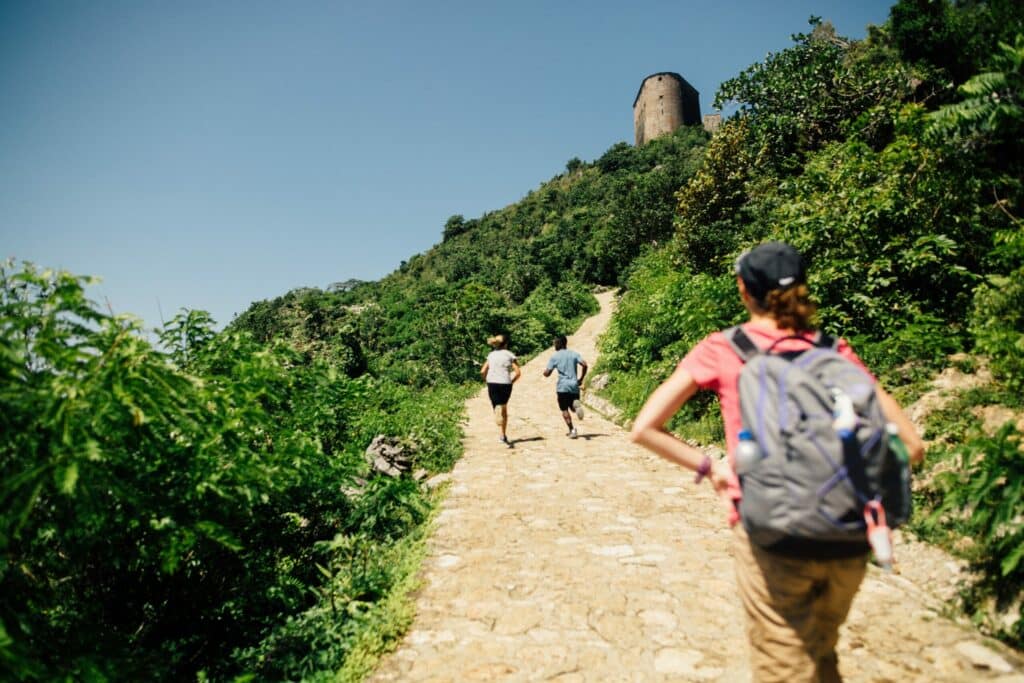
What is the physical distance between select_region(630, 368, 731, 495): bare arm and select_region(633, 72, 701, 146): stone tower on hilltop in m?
81.1

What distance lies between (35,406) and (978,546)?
579cm

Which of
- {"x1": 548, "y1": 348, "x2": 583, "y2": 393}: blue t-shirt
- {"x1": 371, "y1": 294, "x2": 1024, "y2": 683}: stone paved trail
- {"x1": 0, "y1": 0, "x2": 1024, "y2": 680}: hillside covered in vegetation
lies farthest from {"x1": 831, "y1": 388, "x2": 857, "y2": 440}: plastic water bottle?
{"x1": 548, "y1": 348, "x2": 583, "y2": 393}: blue t-shirt

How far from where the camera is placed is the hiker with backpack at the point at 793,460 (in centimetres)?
139

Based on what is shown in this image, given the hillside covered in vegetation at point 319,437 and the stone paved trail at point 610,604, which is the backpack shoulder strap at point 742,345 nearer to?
the stone paved trail at point 610,604

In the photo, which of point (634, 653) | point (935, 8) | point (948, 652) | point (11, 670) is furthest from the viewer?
point (935, 8)

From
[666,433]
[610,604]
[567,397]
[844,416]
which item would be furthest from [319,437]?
[844,416]

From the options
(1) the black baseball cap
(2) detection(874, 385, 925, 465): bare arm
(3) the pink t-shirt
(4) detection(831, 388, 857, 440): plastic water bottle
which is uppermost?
(1) the black baseball cap

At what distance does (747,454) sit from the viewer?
1.51 metres

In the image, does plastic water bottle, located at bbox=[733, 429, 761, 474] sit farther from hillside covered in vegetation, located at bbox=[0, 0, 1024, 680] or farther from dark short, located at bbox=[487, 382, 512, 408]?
dark short, located at bbox=[487, 382, 512, 408]

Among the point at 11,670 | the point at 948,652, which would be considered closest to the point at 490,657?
the point at 11,670

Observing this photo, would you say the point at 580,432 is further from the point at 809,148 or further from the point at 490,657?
the point at 809,148

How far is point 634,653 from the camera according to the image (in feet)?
9.84

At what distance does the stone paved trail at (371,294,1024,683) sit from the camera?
282 cm

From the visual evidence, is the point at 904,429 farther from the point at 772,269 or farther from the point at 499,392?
the point at 499,392
